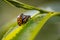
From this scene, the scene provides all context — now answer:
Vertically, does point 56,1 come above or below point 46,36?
above

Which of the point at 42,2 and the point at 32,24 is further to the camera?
the point at 42,2

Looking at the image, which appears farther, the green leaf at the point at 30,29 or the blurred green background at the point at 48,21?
the blurred green background at the point at 48,21

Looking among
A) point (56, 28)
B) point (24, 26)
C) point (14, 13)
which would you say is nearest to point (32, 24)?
point (24, 26)

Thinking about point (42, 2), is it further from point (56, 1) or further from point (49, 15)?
point (49, 15)

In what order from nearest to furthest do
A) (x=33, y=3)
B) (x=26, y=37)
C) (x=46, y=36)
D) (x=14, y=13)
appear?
(x=26, y=37)
(x=46, y=36)
(x=14, y=13)
(x=33, y=3)

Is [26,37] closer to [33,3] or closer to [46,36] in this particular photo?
[46,36]

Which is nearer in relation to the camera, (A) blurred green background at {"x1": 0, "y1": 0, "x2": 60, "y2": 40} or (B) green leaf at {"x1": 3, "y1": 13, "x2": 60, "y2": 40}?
(B) green leaf at {"x1": 3, "y1": 13, "x2": 60, "y2": 40}

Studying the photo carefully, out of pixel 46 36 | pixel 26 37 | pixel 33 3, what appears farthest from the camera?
pixel 33 3

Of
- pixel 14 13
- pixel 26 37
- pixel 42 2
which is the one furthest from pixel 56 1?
pixel 26 37
